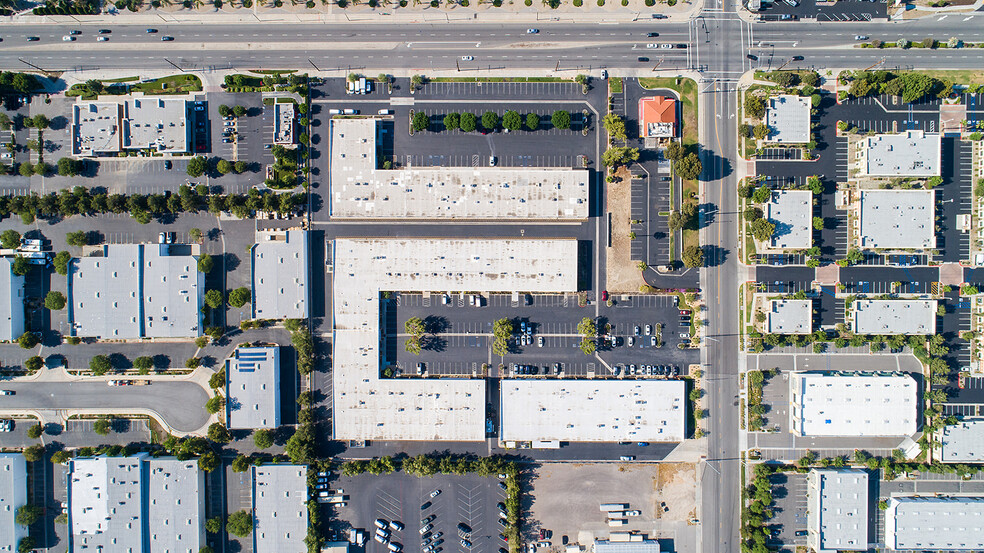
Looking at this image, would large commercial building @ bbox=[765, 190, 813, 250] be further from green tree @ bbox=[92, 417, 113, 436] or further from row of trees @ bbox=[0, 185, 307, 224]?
green tree @ bbox=[92, 417, 113, 436]

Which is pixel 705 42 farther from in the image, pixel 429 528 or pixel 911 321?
pixel 429 528

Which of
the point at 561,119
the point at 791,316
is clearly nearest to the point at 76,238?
the point at 561,119

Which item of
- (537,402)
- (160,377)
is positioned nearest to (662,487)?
(537,402)

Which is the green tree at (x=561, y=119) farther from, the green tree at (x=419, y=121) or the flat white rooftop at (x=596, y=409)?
the flat white rooftop at (x=596, y=409)

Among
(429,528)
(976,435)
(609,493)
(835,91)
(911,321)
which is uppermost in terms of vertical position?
(835,91)

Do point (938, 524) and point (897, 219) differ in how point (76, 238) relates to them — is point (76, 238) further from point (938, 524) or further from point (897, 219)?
point (938, 524)

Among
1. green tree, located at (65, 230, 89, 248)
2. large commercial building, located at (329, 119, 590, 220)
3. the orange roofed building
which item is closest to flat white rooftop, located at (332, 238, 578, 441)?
large commercial building, located at (329, 119, 590, 220)
